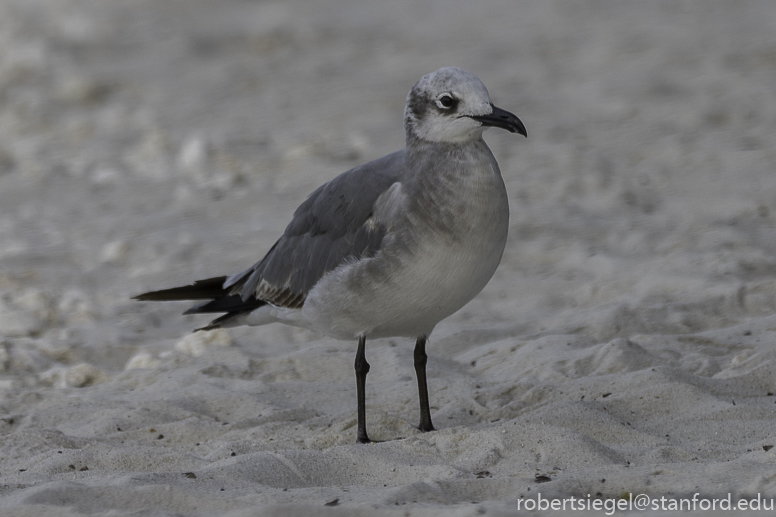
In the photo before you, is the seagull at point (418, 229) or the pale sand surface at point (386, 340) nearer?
the pale sand surface at point (386, 340)

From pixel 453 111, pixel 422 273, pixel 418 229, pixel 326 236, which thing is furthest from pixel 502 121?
pixel 326 236

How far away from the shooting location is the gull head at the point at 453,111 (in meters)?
4.04

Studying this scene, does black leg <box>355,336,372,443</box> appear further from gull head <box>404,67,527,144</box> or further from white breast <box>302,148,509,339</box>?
gull head <box>404,67,527,144</box>

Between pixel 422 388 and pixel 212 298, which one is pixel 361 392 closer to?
pixel 422 388

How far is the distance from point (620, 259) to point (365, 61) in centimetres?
506

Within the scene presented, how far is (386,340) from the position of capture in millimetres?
5621

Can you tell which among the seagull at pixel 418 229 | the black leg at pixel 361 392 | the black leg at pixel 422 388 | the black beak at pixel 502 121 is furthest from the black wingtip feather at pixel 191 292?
→ the black beak at pixel 502 121

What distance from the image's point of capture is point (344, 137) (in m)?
8.74

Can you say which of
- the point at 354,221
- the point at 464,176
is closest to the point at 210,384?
the point at 354,221

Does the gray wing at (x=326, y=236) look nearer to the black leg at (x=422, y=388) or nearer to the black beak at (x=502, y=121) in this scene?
the black beak at (x=502, y=121)

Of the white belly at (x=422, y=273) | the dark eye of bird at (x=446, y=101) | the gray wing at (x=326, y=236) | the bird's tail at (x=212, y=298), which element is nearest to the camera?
the white belly at (x=422, y=273)

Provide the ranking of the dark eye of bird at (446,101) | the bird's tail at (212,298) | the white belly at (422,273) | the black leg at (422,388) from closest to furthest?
1. the white belly at (422,273)
2. the dark eye of bird at (446,101)
3. the black leg at (422,388)
4. the bird's tail at (212,298)

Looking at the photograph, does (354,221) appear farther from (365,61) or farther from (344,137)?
(365,61)

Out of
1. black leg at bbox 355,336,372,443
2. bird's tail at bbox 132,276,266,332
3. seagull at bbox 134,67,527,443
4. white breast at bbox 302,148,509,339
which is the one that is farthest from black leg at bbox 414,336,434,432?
bird's tail at bbox 132,276,266,332
